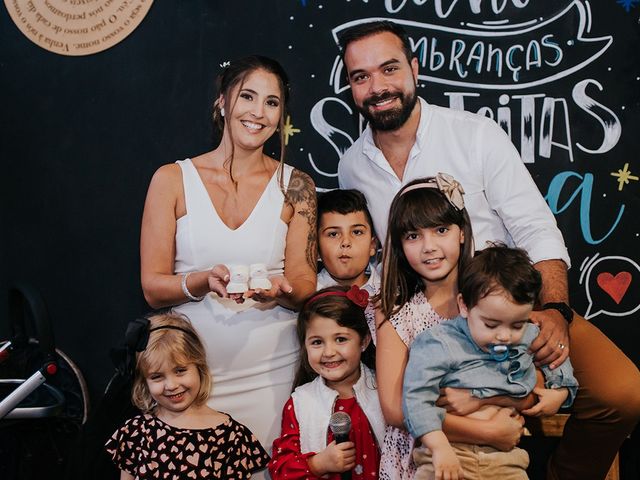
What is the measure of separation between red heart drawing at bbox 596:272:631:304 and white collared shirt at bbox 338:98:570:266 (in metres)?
0.68

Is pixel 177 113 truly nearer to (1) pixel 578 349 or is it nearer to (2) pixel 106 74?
(2) pixel 106 74

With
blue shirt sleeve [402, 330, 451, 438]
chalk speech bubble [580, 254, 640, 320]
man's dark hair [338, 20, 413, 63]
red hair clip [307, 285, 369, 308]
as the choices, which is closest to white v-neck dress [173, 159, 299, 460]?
red hair clip [307, 285, 369, 308]

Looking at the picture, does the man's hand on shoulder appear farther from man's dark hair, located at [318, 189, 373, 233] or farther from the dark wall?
the dark wall

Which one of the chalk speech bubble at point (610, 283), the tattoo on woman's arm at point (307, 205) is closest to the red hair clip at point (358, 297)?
the tattoo on woman's arm at point (307, 205)

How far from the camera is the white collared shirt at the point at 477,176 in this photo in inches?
126

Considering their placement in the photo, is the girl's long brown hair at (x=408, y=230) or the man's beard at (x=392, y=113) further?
the man's beard at (x=392, y=113)

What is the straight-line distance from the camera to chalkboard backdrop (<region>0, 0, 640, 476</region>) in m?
3.75

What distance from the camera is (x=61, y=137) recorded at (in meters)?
3.99

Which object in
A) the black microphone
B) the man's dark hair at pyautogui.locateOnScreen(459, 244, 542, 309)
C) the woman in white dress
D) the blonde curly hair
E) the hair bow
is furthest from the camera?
the woman in white dress

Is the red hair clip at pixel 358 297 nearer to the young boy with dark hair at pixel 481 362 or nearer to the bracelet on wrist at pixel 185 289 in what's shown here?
the young boy with dark hair at pixel 481 362

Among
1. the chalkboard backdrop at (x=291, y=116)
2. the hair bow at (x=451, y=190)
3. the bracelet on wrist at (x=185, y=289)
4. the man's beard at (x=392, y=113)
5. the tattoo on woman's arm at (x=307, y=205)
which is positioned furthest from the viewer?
the chalkboard backdrop at (x=291, y=116)

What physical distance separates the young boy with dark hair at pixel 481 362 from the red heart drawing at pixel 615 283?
1.38m

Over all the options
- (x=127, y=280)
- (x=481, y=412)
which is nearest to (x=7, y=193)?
(x=127, y=280)

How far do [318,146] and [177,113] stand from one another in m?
0.72
